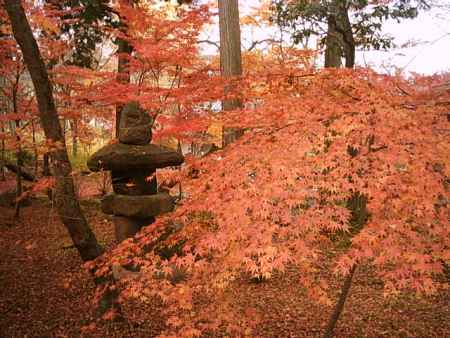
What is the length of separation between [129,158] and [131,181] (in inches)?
30.1

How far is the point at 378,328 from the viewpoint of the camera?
6.52 metres

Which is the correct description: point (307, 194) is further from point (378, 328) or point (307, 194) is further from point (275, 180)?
point (378, 328)

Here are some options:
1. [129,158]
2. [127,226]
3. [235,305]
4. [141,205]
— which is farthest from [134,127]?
[235,305]

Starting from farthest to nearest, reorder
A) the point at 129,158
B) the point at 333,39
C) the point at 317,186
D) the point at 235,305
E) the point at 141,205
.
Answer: the point at 333,39 → the point at 141,205 → the point at 129,158 → the point at 235,305 → the point at 317,186

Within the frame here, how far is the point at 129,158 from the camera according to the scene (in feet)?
24.9

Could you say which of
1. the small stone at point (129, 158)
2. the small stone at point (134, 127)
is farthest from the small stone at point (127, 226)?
the small stone at point (134, 127)

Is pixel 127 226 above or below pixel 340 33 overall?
below

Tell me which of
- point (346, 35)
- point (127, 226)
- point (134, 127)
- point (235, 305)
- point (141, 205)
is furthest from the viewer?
point (346, 35)

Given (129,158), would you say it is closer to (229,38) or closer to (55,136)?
(55,136)

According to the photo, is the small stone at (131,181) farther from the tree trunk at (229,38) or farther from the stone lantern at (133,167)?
the tree trunk at (229,38)

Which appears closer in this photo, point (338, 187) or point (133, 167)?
point (338, 187)

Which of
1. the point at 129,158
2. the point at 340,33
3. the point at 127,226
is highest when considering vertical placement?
the point at 340,33

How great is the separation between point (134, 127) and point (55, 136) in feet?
8.59

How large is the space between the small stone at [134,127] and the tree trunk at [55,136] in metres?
2.39
